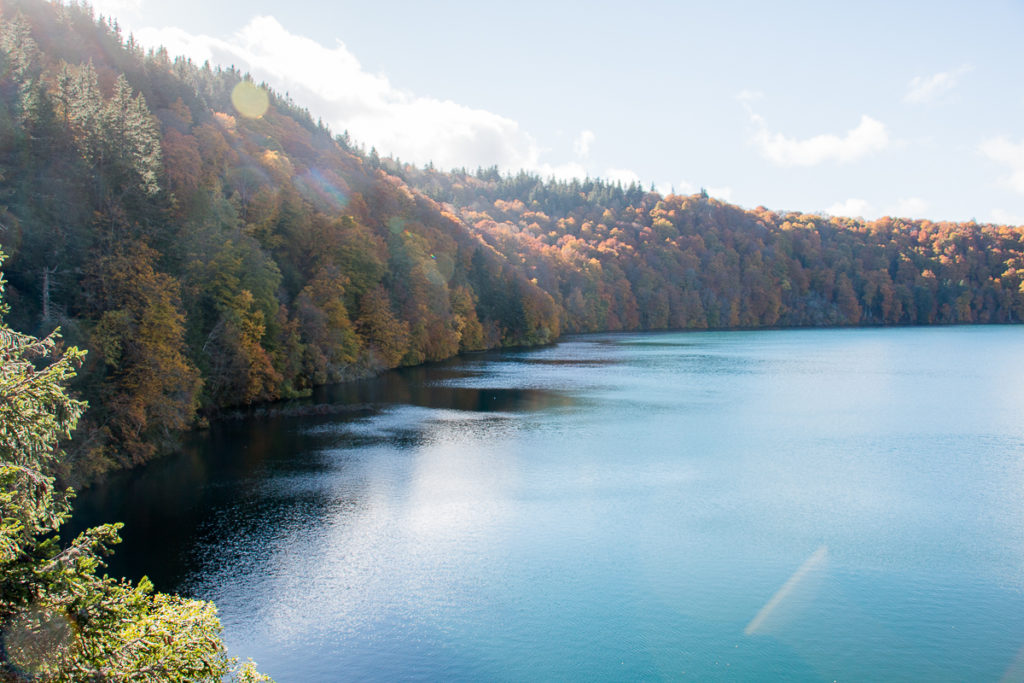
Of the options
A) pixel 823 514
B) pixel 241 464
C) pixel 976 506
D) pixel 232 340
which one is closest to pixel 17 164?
pixel 232 340

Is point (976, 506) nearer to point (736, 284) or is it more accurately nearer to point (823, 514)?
point (823, 514)

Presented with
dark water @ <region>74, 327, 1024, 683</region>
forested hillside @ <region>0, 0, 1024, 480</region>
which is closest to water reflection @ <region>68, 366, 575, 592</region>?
dark water @ <region>74, 327, 1024, 683</region>

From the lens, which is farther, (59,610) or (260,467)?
(260,467)

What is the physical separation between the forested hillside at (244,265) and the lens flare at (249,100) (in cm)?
54

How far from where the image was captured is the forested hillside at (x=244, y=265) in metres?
33.6

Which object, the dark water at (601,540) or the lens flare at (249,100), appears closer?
the dark water at (601,540)

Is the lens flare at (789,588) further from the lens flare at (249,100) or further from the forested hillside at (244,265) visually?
the lens flare at (249,100)

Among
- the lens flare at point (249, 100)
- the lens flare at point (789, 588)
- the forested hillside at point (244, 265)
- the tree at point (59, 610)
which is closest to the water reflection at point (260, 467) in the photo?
the forested hillside at point (244, 265)

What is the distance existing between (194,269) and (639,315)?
11575cm

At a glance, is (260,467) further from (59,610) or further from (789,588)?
(59,610)

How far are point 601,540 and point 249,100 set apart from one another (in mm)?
114533

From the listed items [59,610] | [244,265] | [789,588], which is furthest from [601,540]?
[244,265]

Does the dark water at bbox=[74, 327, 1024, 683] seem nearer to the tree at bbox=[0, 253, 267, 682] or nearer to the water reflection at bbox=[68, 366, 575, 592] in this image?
the water reflection at bbox=[68, 366, 575, 592]

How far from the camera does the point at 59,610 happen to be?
9070 mm
